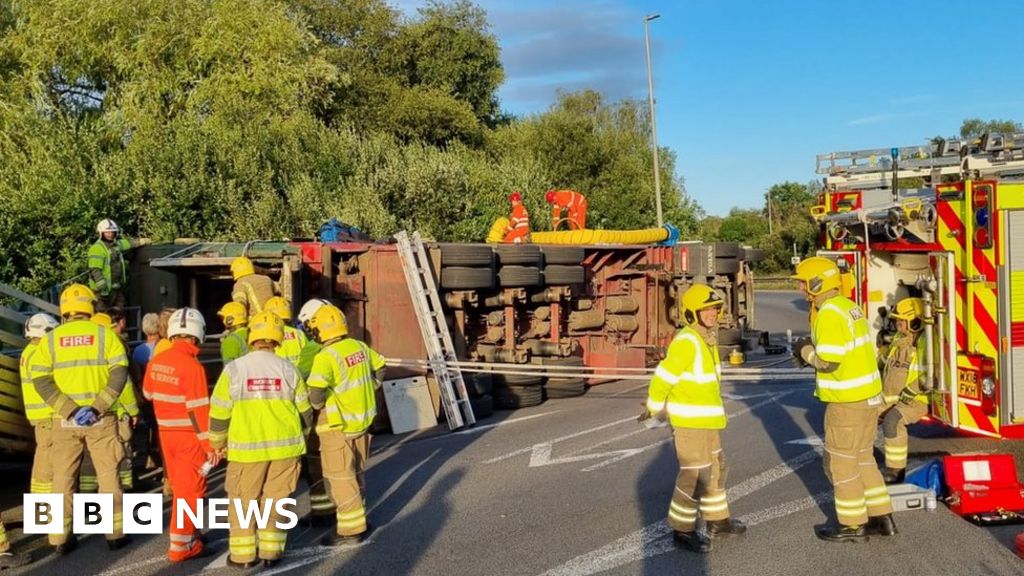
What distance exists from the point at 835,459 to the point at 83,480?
5490mm

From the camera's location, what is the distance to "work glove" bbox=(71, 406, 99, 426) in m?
6.14

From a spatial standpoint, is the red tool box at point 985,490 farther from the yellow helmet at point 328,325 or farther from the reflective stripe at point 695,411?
the yellow helmet at point 328,325

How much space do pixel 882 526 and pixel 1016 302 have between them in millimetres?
2128

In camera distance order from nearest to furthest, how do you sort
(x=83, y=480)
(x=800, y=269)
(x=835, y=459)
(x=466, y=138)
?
(x=835, y=459)
(x=800, y=269)
(x=83, y=480)
(x=466, y=138)

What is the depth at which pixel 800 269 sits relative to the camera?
643 cm

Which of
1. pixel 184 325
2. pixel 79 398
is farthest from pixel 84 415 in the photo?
pixel 184 325

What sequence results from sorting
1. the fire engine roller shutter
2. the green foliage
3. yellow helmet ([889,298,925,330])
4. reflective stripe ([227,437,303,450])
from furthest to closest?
the green foliage, yellow helmet ([889,298,925,330]), the fire engine roller shutter, reflective stripe ([227,437,303,450])

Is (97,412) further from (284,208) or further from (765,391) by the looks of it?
(284,208)

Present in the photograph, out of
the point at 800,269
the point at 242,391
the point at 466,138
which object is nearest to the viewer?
the point at 242,391

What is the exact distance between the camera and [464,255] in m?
11.3

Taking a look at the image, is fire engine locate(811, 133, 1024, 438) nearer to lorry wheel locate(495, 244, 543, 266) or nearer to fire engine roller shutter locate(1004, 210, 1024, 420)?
fire engine roller shutter locate(1004, 210, 1024, 420)

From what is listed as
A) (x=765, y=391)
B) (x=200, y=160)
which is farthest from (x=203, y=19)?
(x=765, y=391)

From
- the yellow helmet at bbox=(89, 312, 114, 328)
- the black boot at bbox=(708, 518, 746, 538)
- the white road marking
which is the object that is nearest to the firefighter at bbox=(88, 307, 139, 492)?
the yellow helmet at bbox=(89, 312, 114, 328)

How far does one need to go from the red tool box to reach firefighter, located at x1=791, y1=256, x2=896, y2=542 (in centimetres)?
68
